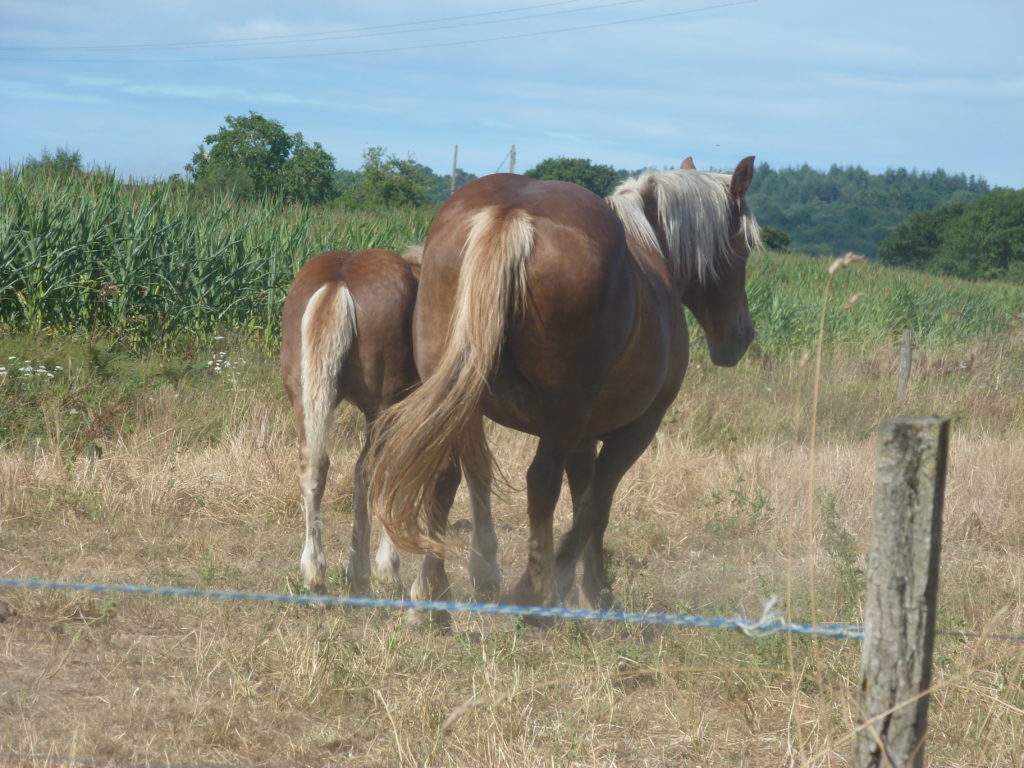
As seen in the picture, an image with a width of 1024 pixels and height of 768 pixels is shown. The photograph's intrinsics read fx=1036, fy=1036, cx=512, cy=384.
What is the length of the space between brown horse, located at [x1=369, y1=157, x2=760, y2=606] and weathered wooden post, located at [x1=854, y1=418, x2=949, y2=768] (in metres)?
1.84

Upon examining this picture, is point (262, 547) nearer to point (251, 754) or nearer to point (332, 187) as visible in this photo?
point (251, 754)

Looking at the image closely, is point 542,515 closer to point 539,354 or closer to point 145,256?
point 539,354

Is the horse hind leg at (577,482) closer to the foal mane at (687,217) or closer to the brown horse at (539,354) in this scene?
the brown horse at (539,354)

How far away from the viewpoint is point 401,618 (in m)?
4.33

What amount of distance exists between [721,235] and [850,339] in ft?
43.3

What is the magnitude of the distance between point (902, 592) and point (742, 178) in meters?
3.41

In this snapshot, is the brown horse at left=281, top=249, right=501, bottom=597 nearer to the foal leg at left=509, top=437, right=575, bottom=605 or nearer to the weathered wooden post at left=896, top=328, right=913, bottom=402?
the foal leg at left=509, top=437, right=575, bottom=605

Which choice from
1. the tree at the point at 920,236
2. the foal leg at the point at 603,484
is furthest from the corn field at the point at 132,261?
the tree at the point at 920,236

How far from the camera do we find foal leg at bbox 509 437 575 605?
411cm

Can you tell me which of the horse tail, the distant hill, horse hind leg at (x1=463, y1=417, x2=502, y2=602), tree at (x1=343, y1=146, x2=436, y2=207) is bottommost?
horse hind leg at (x1=463, y1=417, x2=502, y2=602)

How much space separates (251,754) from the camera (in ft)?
10.4

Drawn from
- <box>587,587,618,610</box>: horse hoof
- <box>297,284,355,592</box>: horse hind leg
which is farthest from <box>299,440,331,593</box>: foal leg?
<box>587,587,618,610</box>: horse hoof

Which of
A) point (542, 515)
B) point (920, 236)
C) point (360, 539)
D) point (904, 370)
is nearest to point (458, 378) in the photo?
point (542, 515)

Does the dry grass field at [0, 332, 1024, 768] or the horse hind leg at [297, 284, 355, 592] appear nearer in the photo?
the dry grass field at [0, 332, 1024, 768]
